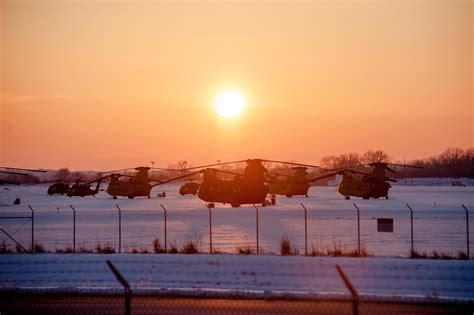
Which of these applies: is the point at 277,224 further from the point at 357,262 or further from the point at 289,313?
the point at 289,313

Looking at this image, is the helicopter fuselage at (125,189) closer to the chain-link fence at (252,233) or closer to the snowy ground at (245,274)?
the chain-link fence at (252,233)

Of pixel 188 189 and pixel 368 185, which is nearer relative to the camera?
pixel 368 185

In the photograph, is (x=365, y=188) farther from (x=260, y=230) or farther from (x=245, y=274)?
(x=245, y=274)

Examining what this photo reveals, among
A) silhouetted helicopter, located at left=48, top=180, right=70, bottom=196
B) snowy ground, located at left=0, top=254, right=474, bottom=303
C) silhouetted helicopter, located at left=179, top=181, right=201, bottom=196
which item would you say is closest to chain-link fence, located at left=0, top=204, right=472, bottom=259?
snowy ground, located at left=0, top=254, right=474, bottom=303

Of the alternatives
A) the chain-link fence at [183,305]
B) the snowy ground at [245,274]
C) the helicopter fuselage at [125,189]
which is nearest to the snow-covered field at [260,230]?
the snowy ground at [245,274]

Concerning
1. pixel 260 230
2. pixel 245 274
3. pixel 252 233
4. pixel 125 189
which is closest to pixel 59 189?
pixel 125 189

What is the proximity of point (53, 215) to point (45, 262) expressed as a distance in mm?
25249

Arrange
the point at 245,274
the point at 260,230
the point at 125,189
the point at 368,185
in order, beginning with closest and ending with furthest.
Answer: the point at 245,274
the point at 260,230
the point at 368,185
the point at 125,189

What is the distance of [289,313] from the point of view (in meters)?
13.5

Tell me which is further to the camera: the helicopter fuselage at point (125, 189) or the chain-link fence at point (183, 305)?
the helicopter fuselage at point (125, 189)

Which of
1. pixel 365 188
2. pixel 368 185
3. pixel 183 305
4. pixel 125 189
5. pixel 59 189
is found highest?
pixel 368 185

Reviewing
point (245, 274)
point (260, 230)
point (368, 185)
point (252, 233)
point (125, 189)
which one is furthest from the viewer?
point (125, 189)

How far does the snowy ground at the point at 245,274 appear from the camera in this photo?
675 inches

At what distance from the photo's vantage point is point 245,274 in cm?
1872
